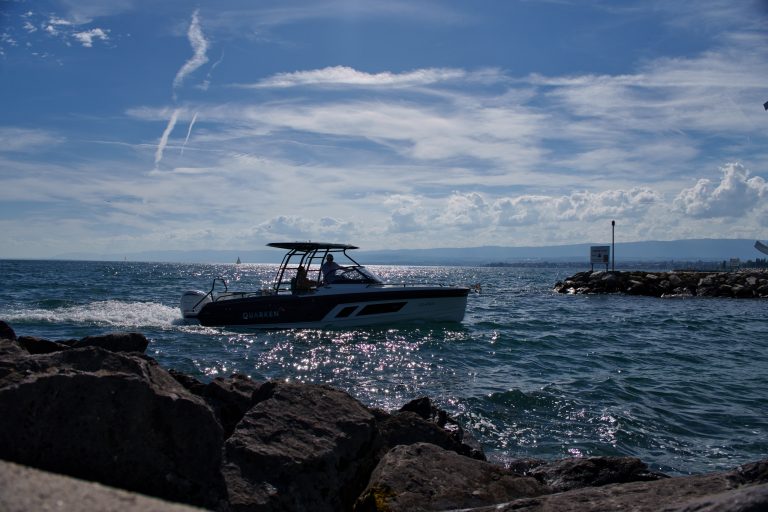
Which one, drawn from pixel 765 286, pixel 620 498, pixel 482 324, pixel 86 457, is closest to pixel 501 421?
pixel 620 498

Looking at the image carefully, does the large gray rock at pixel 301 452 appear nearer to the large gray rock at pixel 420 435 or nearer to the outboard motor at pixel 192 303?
the large gray rock at pixel 420 435

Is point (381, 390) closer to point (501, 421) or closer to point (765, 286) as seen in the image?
point (501, 421)

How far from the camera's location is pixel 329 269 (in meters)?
20.2

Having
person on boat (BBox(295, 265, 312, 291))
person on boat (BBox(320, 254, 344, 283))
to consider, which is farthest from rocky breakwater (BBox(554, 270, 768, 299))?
person on boat (BBox(295, 265, 312, 291))

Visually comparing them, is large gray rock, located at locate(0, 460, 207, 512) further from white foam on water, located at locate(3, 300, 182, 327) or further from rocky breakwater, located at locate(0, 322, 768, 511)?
white foam on water, located at locate(3, 300, 182, 327)

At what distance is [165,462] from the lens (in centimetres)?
415

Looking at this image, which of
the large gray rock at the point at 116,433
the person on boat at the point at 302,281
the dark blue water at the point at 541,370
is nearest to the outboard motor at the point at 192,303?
the dark blue water at the point at 541,370

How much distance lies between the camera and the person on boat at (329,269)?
20.1 meters

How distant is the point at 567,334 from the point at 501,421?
11.5 m

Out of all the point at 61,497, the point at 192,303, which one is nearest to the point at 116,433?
the point at 61,497

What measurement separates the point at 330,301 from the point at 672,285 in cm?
3312

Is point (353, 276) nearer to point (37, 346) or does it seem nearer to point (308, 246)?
point (308, 246)

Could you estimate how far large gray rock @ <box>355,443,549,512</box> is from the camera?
502cm

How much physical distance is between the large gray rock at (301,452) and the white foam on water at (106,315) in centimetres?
1681
